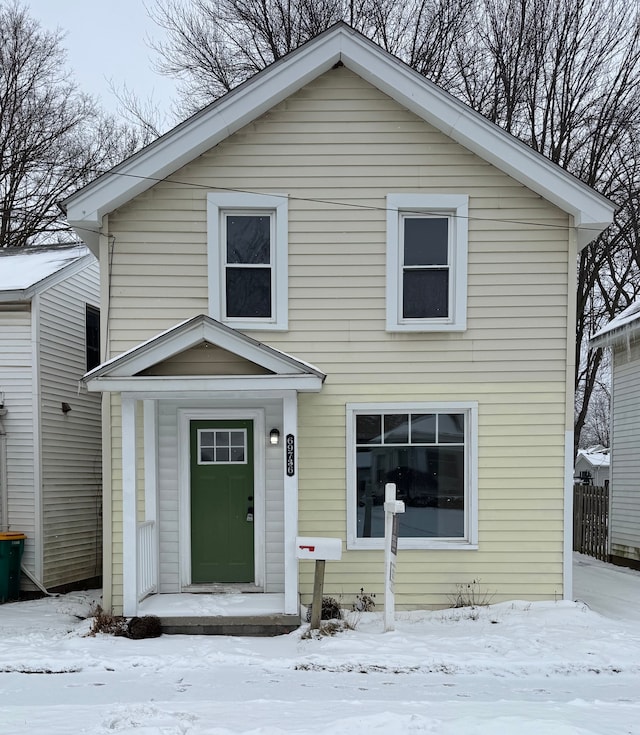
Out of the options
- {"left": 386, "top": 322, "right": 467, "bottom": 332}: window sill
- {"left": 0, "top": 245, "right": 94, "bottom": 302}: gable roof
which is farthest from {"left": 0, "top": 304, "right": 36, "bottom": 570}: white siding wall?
{"left": 386, "top": 322, "right": 467, "bottom": 332}: window sill

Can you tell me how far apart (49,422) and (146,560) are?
11.0ft

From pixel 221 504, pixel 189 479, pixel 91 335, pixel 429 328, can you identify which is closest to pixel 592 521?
pixel 429 328

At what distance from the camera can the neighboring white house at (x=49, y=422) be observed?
352 inches

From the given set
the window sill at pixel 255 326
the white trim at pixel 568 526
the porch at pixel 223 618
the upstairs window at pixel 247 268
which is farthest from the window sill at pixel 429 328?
the porch at pixel 223 618

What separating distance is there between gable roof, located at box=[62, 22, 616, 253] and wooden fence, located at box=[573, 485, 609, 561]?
761 cm

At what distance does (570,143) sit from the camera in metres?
16.8

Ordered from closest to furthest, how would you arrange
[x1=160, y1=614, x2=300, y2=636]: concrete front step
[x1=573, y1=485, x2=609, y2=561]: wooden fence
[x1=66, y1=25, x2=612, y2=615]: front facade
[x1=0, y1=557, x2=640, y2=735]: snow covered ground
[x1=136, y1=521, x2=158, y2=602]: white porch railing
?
[x1=0, y1=557, x2=640, y2=735]: snow covered ground
[x1=160, y1=614, x2=300, y2=636]: concrete front step
[x1=136, y1=521, x2=158, y2=602]: white porch railing
[x1=66, y1=25, x2=612, y2=615]: front facade
[x1=573, y1=485, x2=609, y2=561]: wooden fence

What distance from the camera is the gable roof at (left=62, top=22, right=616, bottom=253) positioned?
7164 millimetres

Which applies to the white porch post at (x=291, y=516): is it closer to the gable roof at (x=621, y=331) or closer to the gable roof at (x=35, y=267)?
the gable roof at (x=35, y=267)

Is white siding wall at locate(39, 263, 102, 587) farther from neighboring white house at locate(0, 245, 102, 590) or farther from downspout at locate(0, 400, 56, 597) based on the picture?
downspout at locate(0, 400, 56, 597)

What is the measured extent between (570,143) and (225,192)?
42.5 ft

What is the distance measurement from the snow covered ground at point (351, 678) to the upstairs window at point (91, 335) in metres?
4.73

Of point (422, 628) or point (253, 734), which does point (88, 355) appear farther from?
point (253, 734)

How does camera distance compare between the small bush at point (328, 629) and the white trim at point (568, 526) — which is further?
the white trim at point (568, 526)
